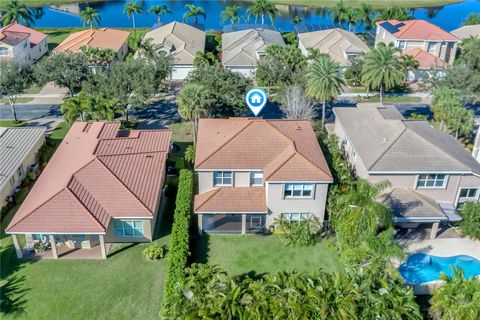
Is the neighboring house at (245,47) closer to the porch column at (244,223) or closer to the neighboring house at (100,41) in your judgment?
the neighboring house at (100,41)

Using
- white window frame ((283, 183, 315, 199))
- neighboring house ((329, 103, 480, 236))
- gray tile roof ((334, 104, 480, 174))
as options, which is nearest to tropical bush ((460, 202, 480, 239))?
neighboring house ((329, 103, 480, 236))

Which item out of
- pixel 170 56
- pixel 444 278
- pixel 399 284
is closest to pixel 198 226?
pixel 399 284

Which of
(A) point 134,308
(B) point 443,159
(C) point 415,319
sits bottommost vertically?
(A) point 134,308

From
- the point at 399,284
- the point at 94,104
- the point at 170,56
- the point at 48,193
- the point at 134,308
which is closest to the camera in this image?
the point at 399,284

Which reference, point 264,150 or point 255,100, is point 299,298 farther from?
point 255,100

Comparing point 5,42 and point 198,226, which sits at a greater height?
point 5,42

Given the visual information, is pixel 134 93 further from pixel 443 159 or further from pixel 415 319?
pixel 415 319

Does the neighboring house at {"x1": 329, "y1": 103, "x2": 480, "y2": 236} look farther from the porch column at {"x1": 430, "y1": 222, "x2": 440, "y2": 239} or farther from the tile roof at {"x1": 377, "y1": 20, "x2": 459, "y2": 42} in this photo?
the tile roof at {"x1": 377, "y1": 20, "x2": 459, "y2": 42}

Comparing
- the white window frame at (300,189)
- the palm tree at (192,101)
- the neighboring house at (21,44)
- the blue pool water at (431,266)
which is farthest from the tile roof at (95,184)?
the neighboring house at (21,44)
